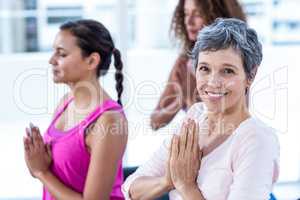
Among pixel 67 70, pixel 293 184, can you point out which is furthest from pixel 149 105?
pixel 67 70

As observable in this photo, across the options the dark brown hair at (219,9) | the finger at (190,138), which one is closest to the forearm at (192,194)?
the finger at (190,138)

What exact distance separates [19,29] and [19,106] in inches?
41.2

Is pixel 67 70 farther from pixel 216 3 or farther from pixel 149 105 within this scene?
pixel 149 105

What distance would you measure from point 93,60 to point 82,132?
0.27 metres

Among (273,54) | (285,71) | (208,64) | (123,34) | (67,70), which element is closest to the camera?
(208,64)

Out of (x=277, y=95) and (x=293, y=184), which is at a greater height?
(x=277, y=95)

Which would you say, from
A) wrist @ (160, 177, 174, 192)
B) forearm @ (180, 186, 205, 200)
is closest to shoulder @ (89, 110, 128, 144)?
wrist @ (160, 177, 174, 192)

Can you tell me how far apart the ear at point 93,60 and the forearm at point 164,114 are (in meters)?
0.75

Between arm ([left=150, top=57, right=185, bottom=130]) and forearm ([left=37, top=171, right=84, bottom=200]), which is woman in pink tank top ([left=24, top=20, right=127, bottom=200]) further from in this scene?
arm ([left=150, top=57, right=185, bottom=130])

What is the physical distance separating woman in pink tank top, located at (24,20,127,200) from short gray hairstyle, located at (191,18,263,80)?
51cm

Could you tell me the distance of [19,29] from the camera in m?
4.32

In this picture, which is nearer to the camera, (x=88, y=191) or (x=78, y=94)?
(x=88, y=191)

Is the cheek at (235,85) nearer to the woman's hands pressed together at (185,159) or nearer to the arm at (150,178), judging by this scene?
the woman's hands pressed together at (185,159)

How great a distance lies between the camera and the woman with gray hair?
48.5 inches
